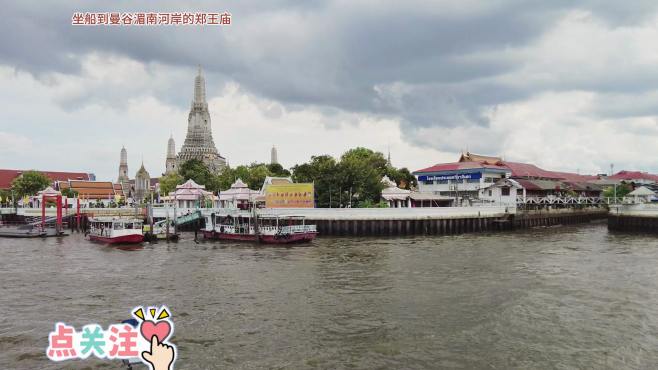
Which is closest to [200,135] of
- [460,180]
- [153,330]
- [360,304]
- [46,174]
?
[46,174]

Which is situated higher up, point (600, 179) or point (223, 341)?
point (600, 179)

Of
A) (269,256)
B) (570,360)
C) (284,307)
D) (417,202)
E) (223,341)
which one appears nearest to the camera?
(570,360)

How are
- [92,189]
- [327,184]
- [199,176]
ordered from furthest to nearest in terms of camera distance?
[92,189] < [199,176] < [327,184]

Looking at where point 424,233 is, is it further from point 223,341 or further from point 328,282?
point 223,341

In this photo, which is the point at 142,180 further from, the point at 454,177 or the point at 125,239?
the point at 125,239

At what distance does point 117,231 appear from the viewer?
42.1m

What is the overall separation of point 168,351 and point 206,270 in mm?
22150

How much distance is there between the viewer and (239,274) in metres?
26.2

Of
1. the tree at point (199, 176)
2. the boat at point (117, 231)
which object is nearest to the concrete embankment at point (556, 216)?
the boat at point (117, 231)

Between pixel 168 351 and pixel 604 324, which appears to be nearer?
pixel 168 351

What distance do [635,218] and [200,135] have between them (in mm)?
122693

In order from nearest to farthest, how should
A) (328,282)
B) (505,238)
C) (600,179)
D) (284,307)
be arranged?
1. (284,307)
2. (328,282)
3. (505,238)
4. (600,179)

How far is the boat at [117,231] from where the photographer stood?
42.1 m

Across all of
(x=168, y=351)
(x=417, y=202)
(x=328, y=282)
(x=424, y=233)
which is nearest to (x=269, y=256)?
(x=328, y=282)
